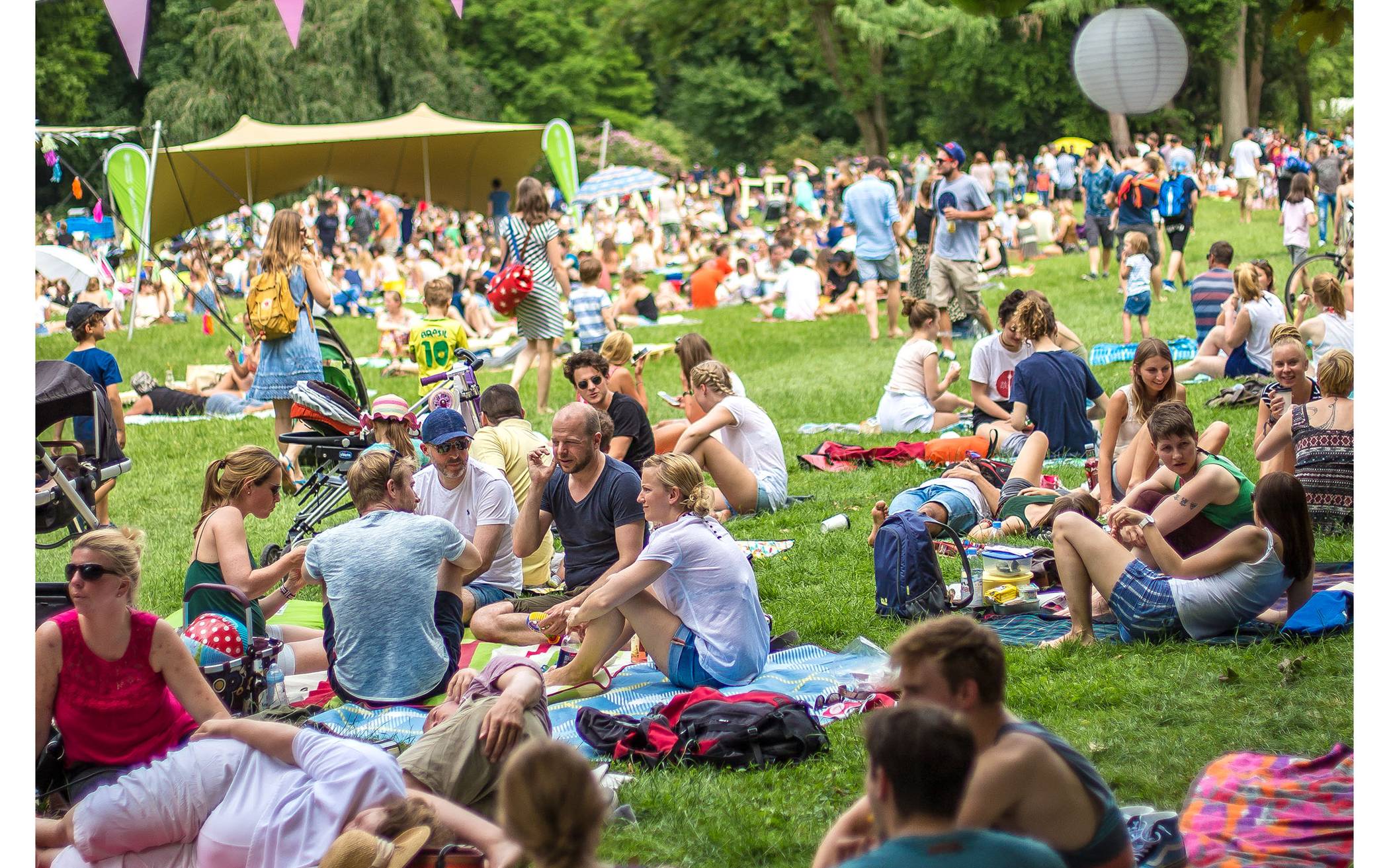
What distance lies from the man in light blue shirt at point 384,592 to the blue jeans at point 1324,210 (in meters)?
19.4

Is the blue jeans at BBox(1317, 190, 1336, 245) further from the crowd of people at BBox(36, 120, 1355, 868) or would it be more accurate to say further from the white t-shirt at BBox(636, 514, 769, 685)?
the white t-shirt at BBox(636, 514, 769, 685)

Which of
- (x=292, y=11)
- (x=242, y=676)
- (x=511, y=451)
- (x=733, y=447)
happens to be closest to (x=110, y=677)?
(x=242, y=676)

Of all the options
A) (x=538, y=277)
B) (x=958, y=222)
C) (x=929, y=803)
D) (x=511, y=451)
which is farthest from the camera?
(x=958, y=222)

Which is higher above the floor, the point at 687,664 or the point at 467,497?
the point at 467,497

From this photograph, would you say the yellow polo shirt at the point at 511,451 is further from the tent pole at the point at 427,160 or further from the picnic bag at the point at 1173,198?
the tent pole at the point at 427,160

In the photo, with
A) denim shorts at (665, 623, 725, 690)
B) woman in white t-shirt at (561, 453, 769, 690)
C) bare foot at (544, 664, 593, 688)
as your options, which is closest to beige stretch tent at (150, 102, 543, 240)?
bare foot at (544, 664, 593, 688)

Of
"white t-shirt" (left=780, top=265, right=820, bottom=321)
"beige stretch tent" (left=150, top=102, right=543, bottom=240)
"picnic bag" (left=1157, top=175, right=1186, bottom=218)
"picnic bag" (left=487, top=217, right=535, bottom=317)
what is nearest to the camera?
"picnic bag" (left=487, top=217, right=535, bottom=317)

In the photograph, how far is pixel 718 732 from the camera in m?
4.71

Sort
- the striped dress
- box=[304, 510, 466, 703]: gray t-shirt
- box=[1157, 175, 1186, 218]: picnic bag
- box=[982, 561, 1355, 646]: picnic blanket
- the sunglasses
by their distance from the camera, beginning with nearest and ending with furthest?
the sunglasses, box=[304, 510, 466, 703]: gray t-shirt, box=[982, 561, 1355, 646]: picnic blanket, the striped dress, box=[1157, 175, 1186, 218]: picnic bag

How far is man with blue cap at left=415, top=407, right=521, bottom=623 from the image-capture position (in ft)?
20.6

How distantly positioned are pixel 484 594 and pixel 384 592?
1512mm

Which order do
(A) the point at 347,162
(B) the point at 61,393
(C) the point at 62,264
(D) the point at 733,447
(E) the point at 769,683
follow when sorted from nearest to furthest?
(E) the point at 769,683, (B) the point at 61,393, (D) the point at 733,447, (C) the point at 62,264, (A) the point at 347,162

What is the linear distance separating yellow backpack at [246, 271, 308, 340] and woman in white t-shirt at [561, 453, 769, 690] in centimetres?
500

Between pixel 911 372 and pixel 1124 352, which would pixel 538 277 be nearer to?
pixel 911 372
